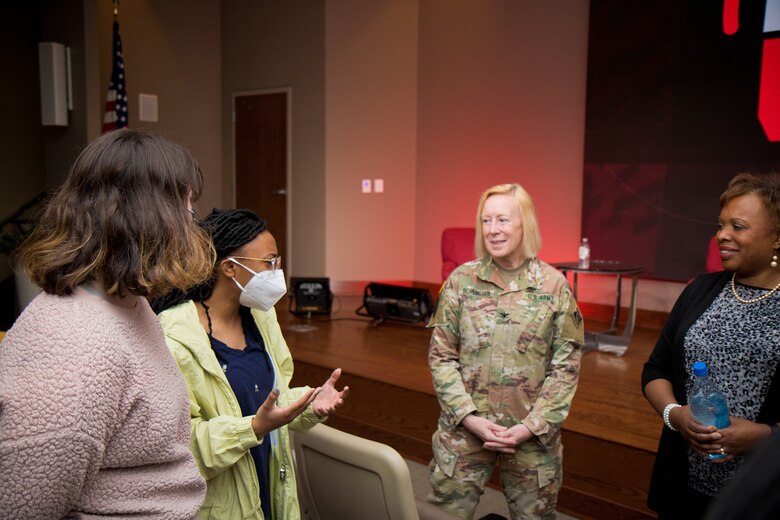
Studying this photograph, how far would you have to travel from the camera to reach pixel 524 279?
2.24 metres

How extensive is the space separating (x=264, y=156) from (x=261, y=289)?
259 inches

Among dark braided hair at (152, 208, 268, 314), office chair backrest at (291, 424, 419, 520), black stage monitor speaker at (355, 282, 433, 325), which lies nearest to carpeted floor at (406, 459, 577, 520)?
office chair backrest at (291, 424, 419, 520)

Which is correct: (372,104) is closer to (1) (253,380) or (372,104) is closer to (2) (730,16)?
(2) (730,16)

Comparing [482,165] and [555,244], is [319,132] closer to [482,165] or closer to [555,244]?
[482,165]

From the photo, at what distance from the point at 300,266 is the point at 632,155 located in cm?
389

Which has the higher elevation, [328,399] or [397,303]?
[328,399]

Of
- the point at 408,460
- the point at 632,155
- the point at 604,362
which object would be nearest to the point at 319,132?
the point at 632,155

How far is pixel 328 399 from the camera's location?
170 cm

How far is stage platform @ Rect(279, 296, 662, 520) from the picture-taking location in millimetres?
3203

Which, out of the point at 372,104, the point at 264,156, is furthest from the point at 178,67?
the point at 372,104

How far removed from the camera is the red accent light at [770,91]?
5.24 meters

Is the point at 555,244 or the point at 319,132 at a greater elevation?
the point at 319,132

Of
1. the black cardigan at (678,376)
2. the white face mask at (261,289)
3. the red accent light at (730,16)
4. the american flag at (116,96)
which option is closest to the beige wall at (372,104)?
the american flag at (116,96)

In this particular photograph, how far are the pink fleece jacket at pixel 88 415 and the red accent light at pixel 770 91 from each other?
5.49 metres
